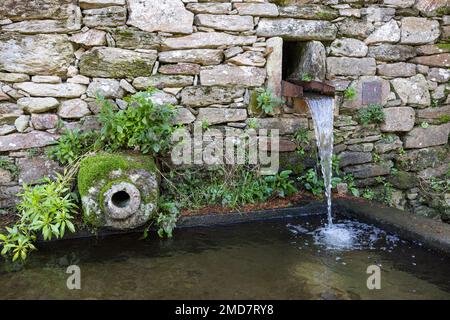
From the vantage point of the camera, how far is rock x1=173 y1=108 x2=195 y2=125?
3.99 m

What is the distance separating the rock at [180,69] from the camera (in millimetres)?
3924

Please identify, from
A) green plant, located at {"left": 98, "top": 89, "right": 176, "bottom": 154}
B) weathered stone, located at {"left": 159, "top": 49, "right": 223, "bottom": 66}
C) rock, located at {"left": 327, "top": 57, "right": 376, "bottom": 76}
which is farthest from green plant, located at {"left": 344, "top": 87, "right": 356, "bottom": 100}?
green plant, located at {"left": 98, "top": 89, "right": 176, "bottom": 154}

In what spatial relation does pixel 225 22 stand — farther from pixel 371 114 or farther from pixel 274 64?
pixel 371 114

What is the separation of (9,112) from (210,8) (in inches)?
87.4

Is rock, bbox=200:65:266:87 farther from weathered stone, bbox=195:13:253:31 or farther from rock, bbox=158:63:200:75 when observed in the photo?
weathered stone, bbox=195:13:253:31

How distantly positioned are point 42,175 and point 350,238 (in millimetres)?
2936

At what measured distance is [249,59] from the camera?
408 cm

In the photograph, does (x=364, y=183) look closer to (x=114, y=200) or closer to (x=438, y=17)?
(x=438, y=17)

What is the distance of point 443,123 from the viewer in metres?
4.70

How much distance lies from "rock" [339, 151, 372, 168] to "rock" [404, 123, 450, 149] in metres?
0.53

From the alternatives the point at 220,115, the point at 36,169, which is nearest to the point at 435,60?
the point at 220,115

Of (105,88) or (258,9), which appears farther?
(258,9)

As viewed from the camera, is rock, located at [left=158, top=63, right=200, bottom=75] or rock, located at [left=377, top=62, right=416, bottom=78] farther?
rock, located at [left=377, top=62, right=416, bottom=78]

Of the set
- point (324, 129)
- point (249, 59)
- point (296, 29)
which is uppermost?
point (296, 29)
